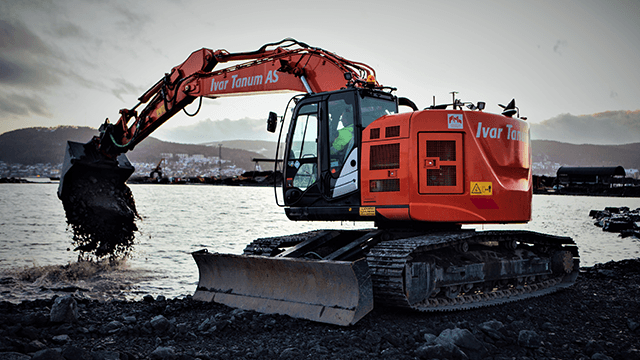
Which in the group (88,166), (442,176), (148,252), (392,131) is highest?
(392,131)

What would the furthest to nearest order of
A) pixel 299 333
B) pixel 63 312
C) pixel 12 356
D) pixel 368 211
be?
pixel 368 211
pixel 63 312
pixel 299 333
pixel 12 356

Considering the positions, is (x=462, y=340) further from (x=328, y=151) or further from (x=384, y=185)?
(x=328, y=151)

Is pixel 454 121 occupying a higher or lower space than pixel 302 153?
higher

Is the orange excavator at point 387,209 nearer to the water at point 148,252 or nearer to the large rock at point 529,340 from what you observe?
the large rock at point 529,340

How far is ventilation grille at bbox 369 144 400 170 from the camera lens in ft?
22.1

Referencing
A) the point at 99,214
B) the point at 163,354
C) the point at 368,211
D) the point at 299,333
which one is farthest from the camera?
the point at 99,214

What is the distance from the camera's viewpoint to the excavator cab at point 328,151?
7129 millimetres

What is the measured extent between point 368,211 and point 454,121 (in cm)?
169

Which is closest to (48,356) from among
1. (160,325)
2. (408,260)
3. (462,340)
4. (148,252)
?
(160,325)

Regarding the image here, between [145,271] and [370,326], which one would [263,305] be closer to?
[370,326]

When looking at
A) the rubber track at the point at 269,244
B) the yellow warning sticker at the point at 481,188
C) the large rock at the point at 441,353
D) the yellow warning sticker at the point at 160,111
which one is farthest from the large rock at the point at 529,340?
the yellow warning sticker at the point at 160,111

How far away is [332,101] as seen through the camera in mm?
7336

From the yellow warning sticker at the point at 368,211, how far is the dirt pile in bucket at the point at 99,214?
6.58 meters

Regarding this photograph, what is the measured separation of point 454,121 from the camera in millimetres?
6816
